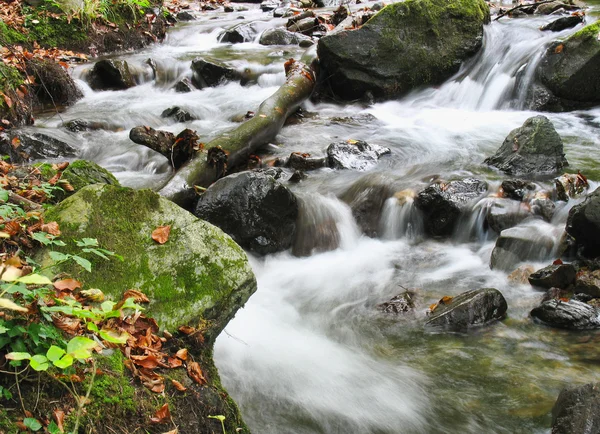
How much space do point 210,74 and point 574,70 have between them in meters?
7.09

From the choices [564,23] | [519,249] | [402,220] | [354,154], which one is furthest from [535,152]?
[564,23]

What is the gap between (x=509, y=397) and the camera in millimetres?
3666

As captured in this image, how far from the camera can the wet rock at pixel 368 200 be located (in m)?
6.64

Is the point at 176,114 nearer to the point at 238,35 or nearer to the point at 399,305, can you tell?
the point at 238,35

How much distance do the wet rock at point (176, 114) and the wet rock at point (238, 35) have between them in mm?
5561

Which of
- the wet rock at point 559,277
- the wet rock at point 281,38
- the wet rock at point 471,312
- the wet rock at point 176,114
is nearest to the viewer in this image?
the wet rock at point 471,312

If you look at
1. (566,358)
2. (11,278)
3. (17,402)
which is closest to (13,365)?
(17,402)

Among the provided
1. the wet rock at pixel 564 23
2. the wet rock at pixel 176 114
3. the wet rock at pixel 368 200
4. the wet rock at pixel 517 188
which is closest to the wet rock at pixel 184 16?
the wet rock at pixel 176 114

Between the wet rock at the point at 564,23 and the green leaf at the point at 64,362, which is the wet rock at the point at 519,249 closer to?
the green leaf at the point at 64,362

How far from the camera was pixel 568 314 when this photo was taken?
14.6 feet

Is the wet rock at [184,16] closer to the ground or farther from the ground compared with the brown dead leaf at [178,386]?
closer to the ground

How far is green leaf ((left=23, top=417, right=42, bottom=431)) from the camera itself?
2008 millimetres

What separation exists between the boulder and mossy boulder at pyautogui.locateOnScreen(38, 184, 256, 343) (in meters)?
8.30

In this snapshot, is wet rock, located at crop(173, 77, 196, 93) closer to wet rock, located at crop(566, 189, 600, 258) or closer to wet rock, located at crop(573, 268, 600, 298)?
wet rock, located at crop(566, 189, 600, 258)
